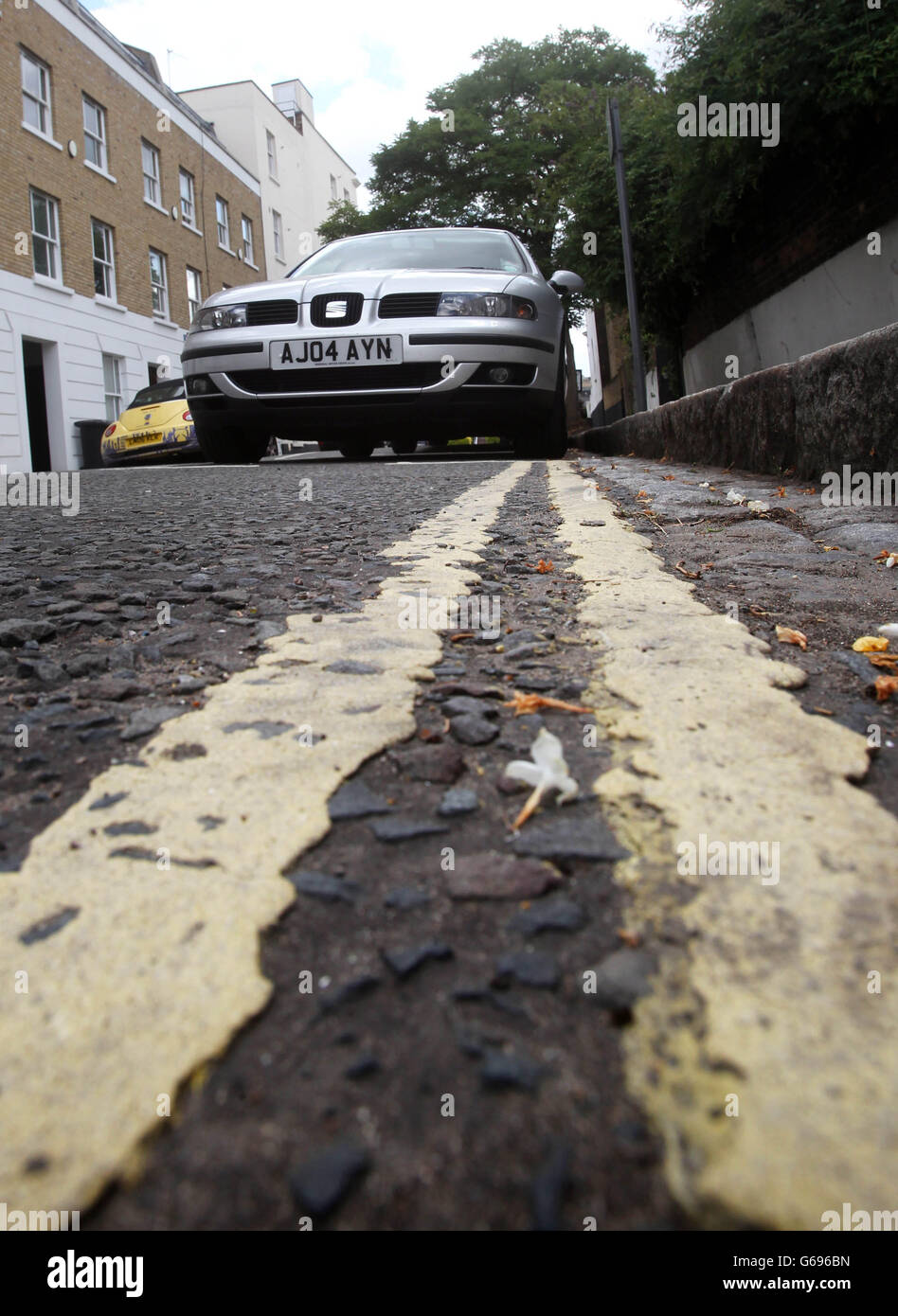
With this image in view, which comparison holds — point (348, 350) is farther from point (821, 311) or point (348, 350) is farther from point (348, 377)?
point (821, 311)

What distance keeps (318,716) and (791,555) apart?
5.70 ft

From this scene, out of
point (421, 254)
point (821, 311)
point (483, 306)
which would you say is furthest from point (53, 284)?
point (821, 311)

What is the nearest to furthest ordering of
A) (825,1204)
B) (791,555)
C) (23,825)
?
(825,1204)
(23,825)
(791,555)

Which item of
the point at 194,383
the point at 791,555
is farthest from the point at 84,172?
the point at 791,555

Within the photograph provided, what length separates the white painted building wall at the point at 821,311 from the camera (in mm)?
6832

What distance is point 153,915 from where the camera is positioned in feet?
2.55

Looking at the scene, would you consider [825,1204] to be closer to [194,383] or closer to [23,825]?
[23,825]

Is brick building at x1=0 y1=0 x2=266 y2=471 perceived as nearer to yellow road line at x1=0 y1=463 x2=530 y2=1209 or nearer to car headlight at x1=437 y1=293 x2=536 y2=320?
car headlight at x1=437 y1=293 x2=536 y2=320

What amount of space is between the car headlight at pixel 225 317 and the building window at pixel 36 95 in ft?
44.1

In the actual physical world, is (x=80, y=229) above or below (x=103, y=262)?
above

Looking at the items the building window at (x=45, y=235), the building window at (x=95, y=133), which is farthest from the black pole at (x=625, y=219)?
the building window at (x=95, y=133)

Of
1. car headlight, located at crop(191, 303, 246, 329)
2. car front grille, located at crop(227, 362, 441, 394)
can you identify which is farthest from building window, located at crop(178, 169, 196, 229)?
car front grille, located at crop(227, 362, 441, 394)

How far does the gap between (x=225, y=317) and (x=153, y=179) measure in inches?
713
